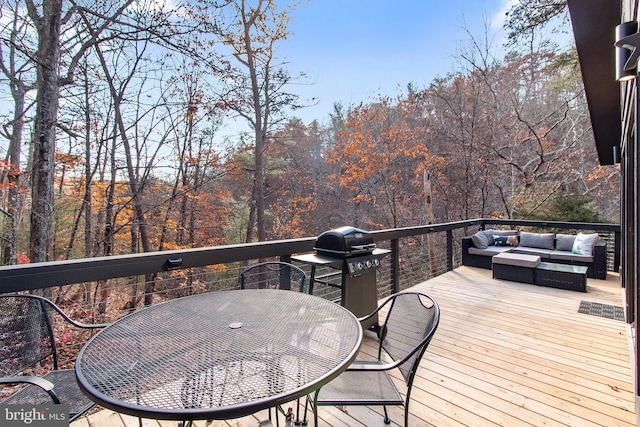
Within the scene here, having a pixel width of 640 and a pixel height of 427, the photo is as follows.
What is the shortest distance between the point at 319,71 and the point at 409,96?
409 cm

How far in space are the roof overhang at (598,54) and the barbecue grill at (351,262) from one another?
80.2 inches

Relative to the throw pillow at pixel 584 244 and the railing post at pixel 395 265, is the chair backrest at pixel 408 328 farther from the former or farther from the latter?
the throw pillow at pixel 584 244

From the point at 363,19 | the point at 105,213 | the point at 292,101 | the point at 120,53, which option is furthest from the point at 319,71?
the point at 105,213

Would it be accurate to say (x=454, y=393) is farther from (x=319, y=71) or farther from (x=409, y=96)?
(x=409, y=96)

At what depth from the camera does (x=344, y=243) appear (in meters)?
2.51

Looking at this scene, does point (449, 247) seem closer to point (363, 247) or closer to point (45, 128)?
point (363, 247)

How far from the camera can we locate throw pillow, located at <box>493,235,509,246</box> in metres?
6.00

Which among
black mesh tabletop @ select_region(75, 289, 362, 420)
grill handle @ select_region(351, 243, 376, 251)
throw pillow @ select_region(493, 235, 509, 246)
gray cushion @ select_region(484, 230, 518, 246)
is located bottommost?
throw pillow @ select_region(493, 235, 509, 246)

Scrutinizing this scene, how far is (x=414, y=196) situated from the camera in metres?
12.4

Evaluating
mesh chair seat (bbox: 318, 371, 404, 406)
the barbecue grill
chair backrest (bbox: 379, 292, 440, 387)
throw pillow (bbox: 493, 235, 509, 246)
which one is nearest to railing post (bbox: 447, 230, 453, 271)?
throw pillow (bbox: 493, 235, 509, 246)

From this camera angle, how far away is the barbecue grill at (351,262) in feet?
8.20

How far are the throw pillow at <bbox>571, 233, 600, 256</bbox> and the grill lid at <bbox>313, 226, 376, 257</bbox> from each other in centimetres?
451

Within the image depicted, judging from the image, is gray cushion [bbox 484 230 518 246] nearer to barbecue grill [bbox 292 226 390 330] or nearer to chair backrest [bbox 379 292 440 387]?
barbecue grill [bbox 292 226 390 330]

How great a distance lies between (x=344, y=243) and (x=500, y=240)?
16.1 ft
